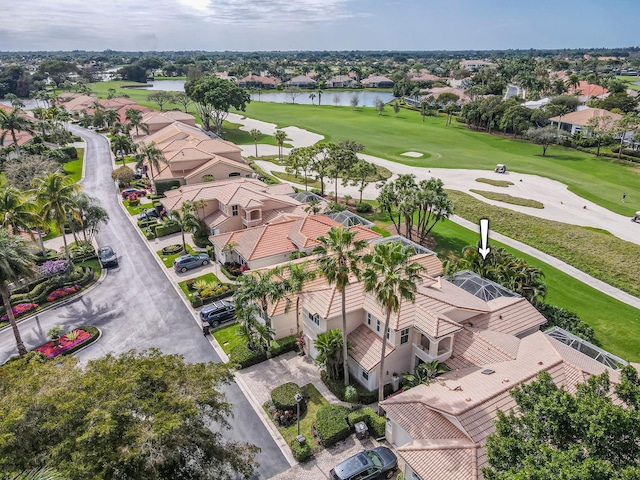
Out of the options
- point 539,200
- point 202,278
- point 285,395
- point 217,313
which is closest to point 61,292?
point 202,278

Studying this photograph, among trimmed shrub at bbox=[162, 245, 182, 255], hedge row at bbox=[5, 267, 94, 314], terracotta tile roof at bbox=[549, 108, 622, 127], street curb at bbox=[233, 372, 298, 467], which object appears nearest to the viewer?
street curb at bbox=[233, 372, 298, 467]

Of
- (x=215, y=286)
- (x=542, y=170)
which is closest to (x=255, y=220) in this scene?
(x=215, y=286)

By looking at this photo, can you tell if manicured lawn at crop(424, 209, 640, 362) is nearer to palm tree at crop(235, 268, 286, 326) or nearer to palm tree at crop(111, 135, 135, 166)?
palm tree at crop(235, 268, 286, 326)

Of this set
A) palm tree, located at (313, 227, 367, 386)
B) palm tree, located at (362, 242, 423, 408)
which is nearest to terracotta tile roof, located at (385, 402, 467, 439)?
palm tree, located at (362, 242, 423, 408)

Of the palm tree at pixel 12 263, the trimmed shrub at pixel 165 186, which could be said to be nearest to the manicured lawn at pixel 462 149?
the trimmed shrub at pixel 165 186

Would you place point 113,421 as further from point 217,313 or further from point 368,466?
point 217,313

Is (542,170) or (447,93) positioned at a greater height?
(447,93)

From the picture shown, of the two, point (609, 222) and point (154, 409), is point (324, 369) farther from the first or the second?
point (609, 222)
